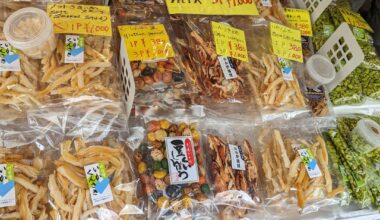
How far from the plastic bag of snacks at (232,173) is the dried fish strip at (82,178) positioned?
0.26m

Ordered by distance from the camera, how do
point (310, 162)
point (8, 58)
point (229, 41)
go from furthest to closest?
point (229, 41) → point (310, 162) → point (8, 58)

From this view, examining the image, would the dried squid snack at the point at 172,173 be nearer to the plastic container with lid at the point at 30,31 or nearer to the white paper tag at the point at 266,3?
the plastic container with lid at the point at 30,31

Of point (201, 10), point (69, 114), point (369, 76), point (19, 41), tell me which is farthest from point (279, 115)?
point (19, 41)

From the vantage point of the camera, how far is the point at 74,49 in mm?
1144

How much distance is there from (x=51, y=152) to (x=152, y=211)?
1.05 ft

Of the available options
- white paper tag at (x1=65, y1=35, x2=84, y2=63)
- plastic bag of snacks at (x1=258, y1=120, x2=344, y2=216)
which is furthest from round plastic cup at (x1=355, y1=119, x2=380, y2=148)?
white paper tag at (x1=65, y1=35, x2=84, y2=63)

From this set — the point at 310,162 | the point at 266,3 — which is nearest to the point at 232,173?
the point at 310,162

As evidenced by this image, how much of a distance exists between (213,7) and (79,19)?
50cm

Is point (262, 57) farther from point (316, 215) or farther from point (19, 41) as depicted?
point (19, 41)

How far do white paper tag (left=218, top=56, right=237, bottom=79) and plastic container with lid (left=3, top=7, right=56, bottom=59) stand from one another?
55 cm

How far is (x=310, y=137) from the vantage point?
4.60 ft

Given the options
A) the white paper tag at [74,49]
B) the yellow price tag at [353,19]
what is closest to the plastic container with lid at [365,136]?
the yellow price tag at [353,19]

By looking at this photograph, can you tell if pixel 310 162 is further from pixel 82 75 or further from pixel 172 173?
pixel 82 75

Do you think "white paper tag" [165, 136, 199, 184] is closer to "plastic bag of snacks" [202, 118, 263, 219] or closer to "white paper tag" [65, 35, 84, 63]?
"plastic bag of snacks" [202, 118, 263, 219]
